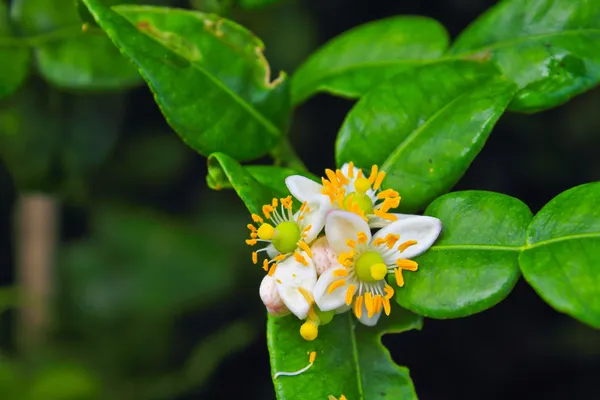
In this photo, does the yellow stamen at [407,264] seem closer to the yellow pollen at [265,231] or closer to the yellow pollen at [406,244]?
the yellow pollen at [406,244]

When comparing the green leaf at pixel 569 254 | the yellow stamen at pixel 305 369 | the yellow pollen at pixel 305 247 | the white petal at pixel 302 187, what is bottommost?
the yellow stamen at pixel 305 369

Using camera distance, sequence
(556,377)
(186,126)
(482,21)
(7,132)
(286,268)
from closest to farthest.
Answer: (286,268)
(186,126)
(482,21)
(7,132)
(556,377)

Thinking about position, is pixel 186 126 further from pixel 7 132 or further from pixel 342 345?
pixel 7 132


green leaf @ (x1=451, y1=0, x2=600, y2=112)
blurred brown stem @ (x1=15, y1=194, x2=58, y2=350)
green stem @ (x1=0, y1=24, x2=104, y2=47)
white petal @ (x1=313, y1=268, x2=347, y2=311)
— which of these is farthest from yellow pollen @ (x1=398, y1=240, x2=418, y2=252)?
blurred brown stem @ (x1=15, y1=194, x2=58, y2=350)

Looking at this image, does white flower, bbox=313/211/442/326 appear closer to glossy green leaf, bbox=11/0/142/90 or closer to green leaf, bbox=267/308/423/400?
green leaf, bbox=267/308/423/400

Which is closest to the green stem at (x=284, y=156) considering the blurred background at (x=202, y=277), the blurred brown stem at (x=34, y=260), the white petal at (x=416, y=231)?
the white petal at (x=416, y=231)

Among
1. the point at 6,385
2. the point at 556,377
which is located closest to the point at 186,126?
the point at 6,385
